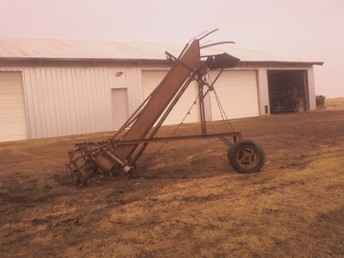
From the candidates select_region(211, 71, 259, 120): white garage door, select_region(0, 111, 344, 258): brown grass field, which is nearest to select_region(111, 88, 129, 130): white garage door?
select_region(211, 71, 259, 120): white garage door

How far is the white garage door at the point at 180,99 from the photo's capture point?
77.5ft

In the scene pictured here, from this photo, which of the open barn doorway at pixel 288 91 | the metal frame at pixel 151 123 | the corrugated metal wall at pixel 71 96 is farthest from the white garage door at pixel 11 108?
the open barn doorway at pixel 288 91

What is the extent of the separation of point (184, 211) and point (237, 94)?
22.4 meters

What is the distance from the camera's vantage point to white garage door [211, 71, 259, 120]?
1060 inches

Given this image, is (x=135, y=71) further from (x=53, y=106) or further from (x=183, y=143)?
(x=183, y=143)

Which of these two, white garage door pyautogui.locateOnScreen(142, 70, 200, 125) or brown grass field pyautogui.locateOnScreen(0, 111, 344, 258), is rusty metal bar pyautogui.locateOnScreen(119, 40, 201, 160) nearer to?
brown grass field pyautogui.locateOnScreen(0, 111, 344, 258)

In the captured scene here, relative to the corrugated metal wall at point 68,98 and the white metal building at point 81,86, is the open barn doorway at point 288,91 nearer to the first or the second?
the white metal building at point 81,86

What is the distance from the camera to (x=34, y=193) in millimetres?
8039

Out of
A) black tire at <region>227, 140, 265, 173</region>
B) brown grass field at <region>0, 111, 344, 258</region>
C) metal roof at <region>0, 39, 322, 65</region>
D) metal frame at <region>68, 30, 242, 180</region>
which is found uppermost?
metal roof at <region>0, 39, 322, 65</region>

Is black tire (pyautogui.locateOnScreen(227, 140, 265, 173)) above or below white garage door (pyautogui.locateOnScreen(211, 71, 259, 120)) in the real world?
below

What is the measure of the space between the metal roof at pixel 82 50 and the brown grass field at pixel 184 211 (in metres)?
10.2

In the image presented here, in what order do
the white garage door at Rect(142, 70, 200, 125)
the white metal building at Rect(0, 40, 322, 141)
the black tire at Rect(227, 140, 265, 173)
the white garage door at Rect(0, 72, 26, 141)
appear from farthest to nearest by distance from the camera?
the white garage door at Rect(142, 70, 200, 125) → the white metal building at Rect(0, 40, 322, 141) → the white garage door at Rect(0, 72, 26, 141) → the black tire at Rect(227, 140, 265, 173)

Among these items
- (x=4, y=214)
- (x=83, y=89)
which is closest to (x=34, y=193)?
(x=4, y=214)

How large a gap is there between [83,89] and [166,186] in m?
13.5
